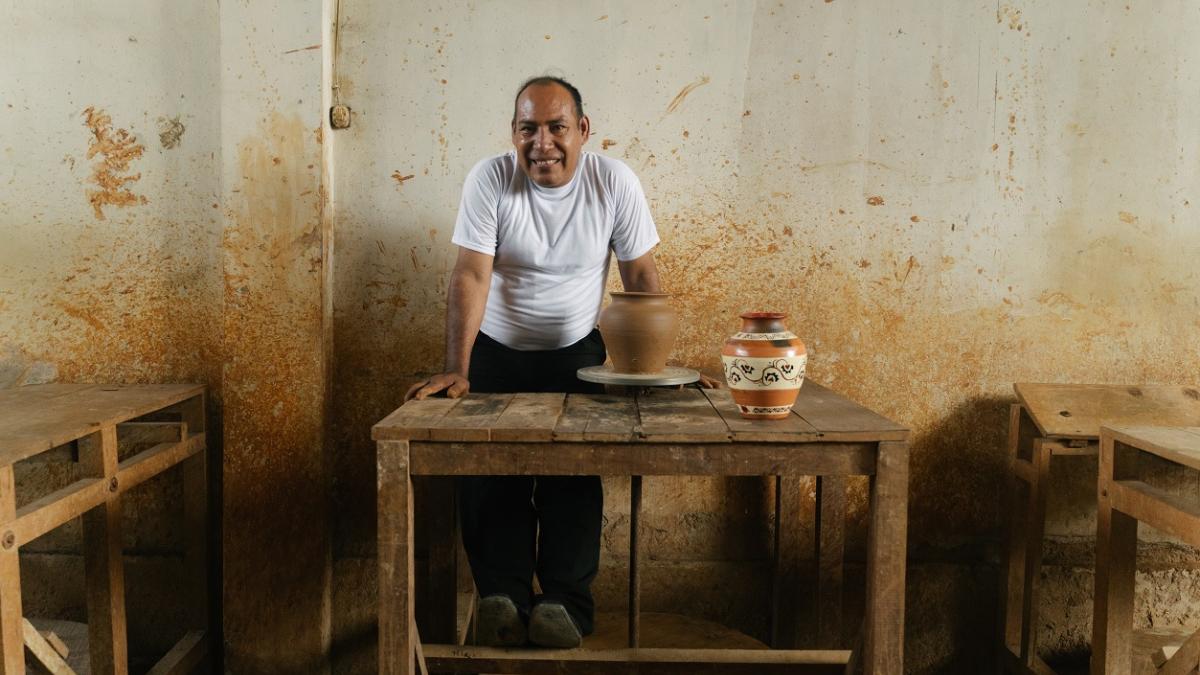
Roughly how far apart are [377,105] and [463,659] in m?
1.77

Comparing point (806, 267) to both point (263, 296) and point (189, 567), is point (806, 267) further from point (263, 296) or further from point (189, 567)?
point (189, 567)

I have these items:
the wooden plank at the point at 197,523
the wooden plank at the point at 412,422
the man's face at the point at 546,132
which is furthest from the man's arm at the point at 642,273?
the wooden plank at the point at 197,523

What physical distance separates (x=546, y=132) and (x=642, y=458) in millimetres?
1098

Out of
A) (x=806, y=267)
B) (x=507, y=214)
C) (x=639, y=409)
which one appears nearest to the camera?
(x=639, y=409)

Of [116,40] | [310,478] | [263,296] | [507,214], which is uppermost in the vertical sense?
[116,40]

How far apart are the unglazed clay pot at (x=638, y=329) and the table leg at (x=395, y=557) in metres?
0.63

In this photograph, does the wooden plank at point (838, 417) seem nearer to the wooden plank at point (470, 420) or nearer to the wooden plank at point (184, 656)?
the wooden plank at point (470, 420)

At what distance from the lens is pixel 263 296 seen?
2.71m

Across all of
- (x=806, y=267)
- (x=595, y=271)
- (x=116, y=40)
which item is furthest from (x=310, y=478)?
(x=806, y=267)

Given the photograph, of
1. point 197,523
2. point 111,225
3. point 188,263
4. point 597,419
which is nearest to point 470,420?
point 597,419

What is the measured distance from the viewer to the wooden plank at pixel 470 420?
70.5 inches

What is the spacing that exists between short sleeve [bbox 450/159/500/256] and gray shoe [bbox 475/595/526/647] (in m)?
1.01

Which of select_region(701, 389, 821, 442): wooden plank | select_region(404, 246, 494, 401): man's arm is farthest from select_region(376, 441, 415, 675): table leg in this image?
select_region(701, 389, 821, 442): wooden plank

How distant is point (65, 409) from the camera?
2357mm
